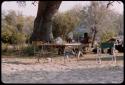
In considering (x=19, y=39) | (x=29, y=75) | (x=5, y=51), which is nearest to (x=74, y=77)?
(x=29, y=75)

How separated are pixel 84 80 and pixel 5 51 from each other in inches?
423

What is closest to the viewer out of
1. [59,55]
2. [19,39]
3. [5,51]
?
[59,55]

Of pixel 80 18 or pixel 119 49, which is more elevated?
pixel 80 18

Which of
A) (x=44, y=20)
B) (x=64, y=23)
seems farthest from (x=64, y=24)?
(x=44, y=20)

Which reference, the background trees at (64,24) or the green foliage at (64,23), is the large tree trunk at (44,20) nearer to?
the background trees at (64,24)

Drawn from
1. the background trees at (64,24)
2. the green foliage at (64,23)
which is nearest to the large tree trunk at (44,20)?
the background trees at (64,24)

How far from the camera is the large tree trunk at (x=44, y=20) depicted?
1972 cm

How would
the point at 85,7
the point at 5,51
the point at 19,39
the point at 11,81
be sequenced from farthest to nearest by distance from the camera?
the point at 85,7 < the point at 19,39 < the point at 5,51 < the point at 11,81

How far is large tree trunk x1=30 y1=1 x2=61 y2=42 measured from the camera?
1972cm

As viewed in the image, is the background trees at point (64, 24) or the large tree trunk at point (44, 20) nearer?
the large tree trunk at point (44, 20)

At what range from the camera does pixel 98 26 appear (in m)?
34.3

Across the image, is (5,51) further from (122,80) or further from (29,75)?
(122,80)

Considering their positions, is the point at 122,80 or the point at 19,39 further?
the point at 19,39

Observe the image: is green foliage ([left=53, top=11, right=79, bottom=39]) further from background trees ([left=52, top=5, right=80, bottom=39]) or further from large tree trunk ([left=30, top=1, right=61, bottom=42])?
large tree trunk ([left=30, top=1, right=61, bottom=42])
